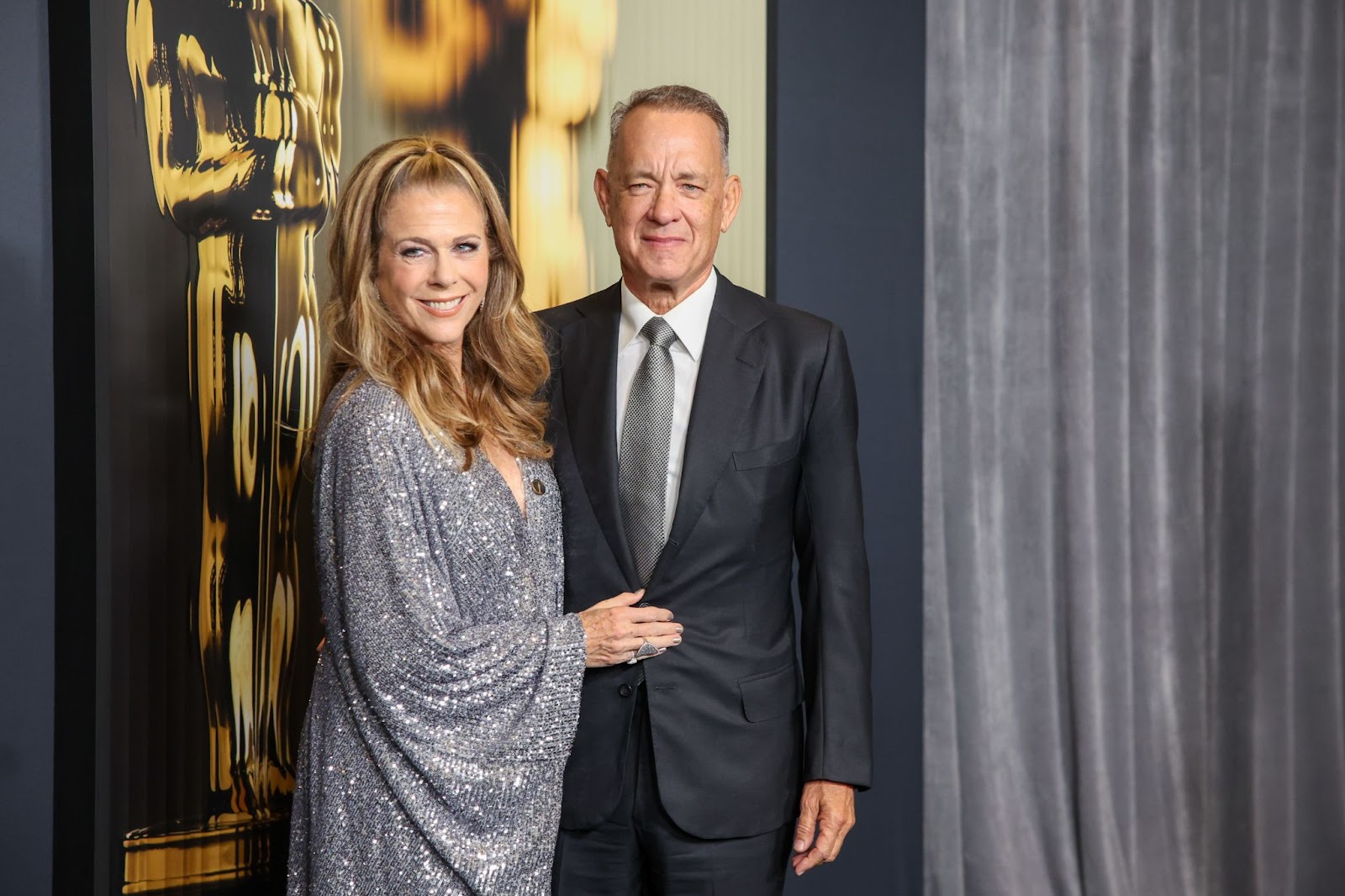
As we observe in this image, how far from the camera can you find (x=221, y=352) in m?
2.40

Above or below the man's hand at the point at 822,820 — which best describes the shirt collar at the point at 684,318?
above

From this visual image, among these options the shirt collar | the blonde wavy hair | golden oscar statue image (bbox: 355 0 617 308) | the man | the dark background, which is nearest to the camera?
the blonde wavy hair

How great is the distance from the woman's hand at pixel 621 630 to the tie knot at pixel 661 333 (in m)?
0.40

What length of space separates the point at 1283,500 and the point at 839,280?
4.53ft

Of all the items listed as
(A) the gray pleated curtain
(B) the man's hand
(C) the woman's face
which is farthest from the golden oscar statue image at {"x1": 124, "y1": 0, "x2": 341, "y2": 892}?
(A) the gray pleated curtain

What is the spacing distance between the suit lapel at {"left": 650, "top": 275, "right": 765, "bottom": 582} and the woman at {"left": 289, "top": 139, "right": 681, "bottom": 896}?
169 mm

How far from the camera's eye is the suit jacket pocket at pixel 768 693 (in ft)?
5.87

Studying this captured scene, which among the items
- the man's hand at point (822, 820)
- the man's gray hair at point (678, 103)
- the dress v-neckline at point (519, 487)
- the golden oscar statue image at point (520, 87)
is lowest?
the man's hand at point (822, 820)

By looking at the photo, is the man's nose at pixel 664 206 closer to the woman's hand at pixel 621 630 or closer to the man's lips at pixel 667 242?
the man's lips at pixel 667 242

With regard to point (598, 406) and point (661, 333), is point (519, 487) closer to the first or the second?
point (598, 406)

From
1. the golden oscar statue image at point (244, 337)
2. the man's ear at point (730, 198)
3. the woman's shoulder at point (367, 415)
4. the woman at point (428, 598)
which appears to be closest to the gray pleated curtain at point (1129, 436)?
the man's ear at point (730, 198)

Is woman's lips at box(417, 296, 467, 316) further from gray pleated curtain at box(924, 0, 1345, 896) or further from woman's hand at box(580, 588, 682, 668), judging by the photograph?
gray pleated curtain at box(924, 0, 1345, 896)

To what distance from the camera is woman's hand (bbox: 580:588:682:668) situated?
1.67 metres

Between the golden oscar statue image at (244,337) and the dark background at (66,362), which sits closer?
the dark background at (66,362)
